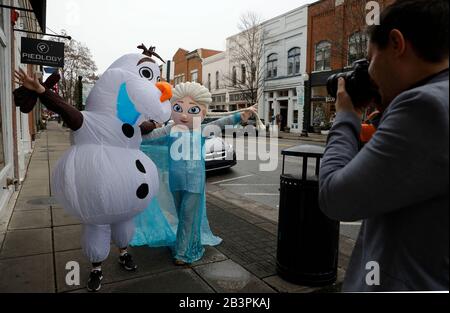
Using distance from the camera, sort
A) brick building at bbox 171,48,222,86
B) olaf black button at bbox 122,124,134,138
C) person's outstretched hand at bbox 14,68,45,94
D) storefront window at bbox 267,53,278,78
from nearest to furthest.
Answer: person's outstretched hand at bbox 14,68,45,94 → olaf black button at bbox 122,124,134,138 → storefront window at bbox 267,53,278,78 → brick building at bbox 171,48,222,86

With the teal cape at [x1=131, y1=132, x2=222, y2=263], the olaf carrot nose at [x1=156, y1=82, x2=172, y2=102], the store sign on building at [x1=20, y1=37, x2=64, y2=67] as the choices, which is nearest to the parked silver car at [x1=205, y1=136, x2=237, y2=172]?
the store sign on building at [x1=20, y1=37, x2=64, y2=67]

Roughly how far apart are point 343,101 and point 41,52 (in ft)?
28.8

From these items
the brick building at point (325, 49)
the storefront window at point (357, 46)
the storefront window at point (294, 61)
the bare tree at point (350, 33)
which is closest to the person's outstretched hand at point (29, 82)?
the storefront window at point (357, 46)

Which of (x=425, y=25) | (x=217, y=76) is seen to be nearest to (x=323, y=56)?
(x=217, y=76)

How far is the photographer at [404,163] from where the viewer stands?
1006 millimetres

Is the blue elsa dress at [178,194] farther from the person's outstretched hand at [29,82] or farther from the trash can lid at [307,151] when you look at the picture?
the person's outstretched hand at [29,82]

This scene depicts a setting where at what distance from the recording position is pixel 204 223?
4398 mm

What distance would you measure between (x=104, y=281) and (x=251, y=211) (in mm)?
3264

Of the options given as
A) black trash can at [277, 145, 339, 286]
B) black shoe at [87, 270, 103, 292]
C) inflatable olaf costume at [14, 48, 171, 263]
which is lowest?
black shoe at [87, 270, 103, 292]

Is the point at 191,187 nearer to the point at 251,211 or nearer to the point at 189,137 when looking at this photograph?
the point at 189,137

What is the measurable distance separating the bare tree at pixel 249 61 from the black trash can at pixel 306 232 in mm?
28571

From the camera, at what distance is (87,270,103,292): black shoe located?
3215mm

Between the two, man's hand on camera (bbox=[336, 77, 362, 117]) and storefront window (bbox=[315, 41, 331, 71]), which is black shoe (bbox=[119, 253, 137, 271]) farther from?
storefront window (bbox=[315, 41, 331, 71])

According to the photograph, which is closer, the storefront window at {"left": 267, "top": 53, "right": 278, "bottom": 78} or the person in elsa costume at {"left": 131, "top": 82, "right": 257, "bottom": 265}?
the person in elsa costume at {"left": 131, "top": 82, "right": 257, "bottom": 265}
